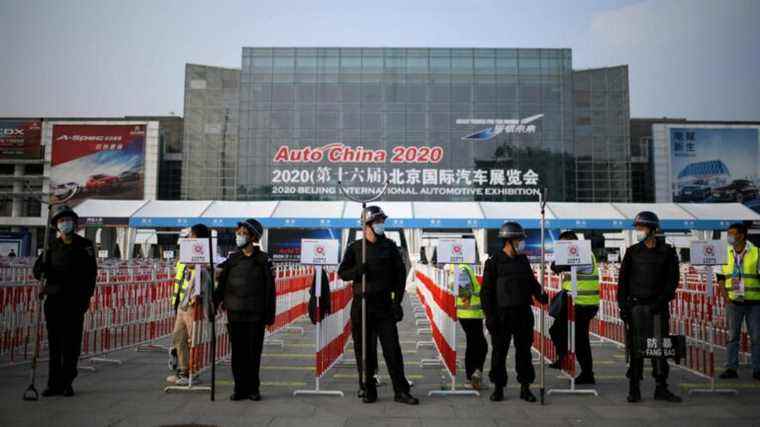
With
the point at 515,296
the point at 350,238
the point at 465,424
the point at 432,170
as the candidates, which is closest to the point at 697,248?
the point at 515,296

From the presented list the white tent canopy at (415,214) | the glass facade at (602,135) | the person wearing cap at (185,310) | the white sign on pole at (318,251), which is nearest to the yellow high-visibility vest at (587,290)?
the white sign on pole at (318,251)

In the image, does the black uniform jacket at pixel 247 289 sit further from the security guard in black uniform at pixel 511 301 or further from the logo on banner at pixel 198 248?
the security guard in black uniform at pixel 511 301

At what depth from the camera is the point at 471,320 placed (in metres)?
7.58

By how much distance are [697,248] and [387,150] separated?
4694cm

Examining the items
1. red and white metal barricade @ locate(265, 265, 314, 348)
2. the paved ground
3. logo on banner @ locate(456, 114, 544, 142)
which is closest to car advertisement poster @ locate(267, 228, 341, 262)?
logo on banner @ locate(456, 114, 544, 142)

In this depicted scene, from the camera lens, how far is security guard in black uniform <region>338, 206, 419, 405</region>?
21.0ft

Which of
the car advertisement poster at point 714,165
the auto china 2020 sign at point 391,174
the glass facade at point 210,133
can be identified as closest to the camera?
the auto china 2020 sign at point 391,174

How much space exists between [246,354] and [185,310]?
1.17 metres

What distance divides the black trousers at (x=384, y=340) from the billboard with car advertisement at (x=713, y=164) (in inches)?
2364

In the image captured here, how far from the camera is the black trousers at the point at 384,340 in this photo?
6383mm

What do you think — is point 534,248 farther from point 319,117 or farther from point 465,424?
point 465,424

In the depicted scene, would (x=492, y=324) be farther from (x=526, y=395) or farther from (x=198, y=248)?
(x=198, y=248)

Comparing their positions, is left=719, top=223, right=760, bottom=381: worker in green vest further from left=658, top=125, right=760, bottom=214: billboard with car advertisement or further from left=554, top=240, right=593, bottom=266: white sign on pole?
left=658, top=125, right=760, bottom=214: billboard with car advertisement

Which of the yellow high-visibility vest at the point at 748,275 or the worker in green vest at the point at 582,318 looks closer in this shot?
the worker in green vest at the point at 582,318
